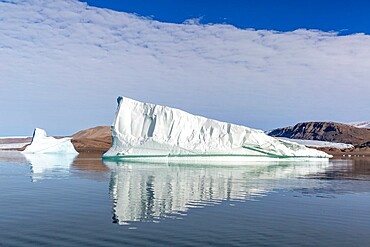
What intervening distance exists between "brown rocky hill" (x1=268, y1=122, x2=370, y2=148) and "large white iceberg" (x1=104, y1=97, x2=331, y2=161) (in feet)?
338

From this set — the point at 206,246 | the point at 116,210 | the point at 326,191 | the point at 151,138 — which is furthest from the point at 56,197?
the point at 151,138

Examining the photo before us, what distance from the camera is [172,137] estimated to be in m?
29.2

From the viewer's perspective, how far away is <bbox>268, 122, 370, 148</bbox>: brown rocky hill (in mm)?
129125

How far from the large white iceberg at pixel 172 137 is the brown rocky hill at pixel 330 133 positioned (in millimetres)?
103173

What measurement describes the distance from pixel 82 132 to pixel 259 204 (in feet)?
391

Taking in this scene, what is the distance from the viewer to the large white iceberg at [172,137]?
28844 mm

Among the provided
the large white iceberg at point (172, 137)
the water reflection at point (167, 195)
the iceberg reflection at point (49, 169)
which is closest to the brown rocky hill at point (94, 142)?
the iceberg reflection at point (49, 169)

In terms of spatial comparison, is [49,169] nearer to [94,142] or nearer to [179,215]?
[179,215]

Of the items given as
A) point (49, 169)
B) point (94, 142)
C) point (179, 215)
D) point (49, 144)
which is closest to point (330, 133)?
point (94, 142)

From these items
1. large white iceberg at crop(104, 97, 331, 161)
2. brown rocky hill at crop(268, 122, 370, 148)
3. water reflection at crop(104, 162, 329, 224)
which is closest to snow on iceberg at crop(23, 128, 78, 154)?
large white iceberg at crop(104, 97, 331, 161)

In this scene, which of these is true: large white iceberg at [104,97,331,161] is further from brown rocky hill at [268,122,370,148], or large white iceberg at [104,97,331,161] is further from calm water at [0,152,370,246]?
brown rocky hill at [268,122,370,148]

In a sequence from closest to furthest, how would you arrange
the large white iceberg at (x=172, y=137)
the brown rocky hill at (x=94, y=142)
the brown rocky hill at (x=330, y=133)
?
1. the large white iceberg at (x=172, y=137)
2. the brown rocky hill at (x=94, y=142)
3. the brown rocky hill at (x=330, y=133)

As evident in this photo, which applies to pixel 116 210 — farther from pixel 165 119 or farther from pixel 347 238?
pixel 165 119

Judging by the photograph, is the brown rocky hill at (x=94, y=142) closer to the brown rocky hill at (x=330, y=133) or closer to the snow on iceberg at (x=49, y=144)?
the snow on iceberg at (x=49, y=144)
